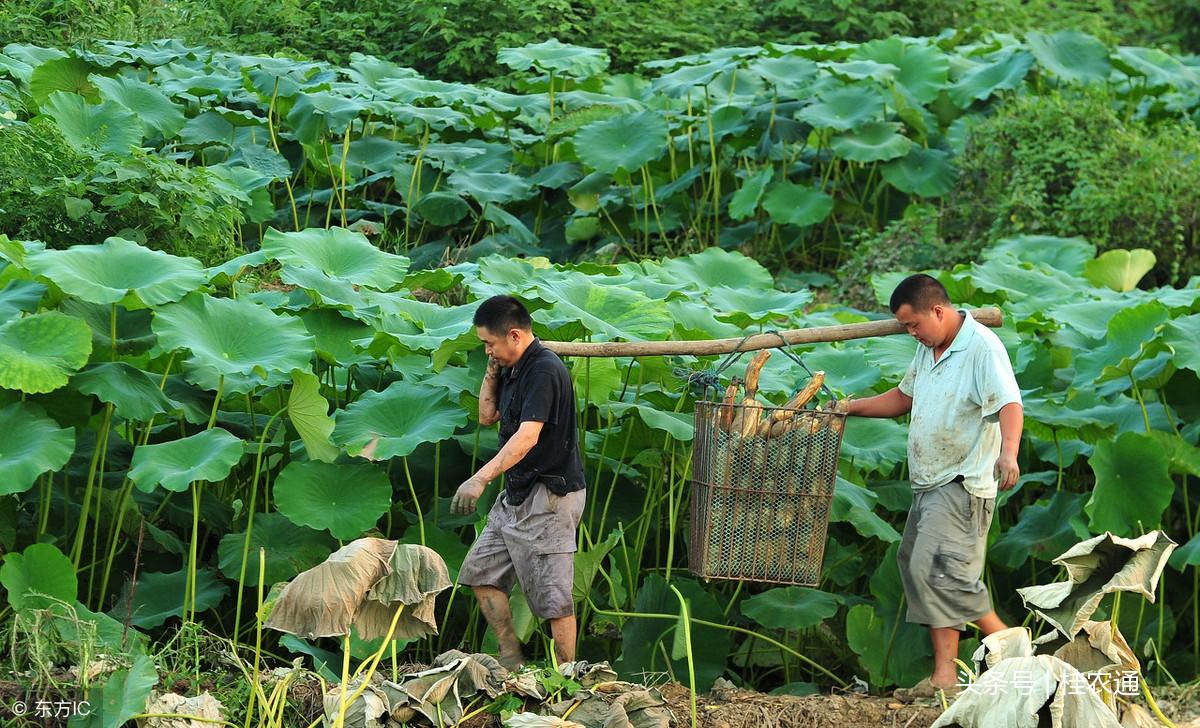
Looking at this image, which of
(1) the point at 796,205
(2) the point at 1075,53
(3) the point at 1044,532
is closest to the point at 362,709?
(3) the point at 1044,532

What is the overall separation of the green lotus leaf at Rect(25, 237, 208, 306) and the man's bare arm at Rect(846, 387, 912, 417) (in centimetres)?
215

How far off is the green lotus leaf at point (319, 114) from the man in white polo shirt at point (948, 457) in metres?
4.14

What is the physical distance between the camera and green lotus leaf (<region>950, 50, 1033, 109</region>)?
9672 millimetres

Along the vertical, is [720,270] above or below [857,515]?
above

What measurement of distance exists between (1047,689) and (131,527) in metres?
3.03

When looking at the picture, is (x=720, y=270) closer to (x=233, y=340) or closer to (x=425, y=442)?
A: (x=425, y=442)

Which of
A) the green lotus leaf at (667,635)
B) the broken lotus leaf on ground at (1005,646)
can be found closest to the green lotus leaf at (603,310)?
the green lotus leaf at (667,635)

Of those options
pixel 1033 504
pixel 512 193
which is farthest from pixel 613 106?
pixel 1033 504

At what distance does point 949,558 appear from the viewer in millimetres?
4422

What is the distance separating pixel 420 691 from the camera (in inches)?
152

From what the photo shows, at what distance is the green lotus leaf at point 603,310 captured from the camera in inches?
182

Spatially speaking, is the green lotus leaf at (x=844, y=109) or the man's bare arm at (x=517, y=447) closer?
the man's bare arm at (x=517, y=447)

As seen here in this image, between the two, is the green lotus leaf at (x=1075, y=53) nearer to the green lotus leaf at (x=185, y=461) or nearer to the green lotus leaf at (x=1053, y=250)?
the green lotus leaf at (x=1053, y=250)

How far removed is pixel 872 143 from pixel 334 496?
5391mm
